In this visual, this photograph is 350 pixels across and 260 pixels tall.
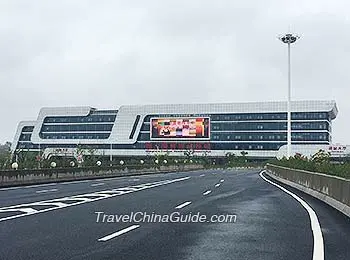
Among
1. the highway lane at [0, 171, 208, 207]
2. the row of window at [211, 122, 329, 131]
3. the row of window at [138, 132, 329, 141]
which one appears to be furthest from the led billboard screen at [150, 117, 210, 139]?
the highway lane at [0, 171, 208, 207]

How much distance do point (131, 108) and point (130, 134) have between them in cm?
913

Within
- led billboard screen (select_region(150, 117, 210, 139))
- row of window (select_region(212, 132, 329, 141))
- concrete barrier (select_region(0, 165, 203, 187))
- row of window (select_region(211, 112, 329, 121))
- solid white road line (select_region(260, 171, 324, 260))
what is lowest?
solid white road line (select_region(260, 171, 324, 260))

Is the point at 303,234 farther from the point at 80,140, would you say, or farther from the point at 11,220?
the point at 80,140

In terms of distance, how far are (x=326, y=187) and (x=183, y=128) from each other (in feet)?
490

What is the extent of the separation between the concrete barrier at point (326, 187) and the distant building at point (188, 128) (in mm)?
130737

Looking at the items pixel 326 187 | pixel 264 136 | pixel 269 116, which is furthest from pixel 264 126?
pixel 326 187

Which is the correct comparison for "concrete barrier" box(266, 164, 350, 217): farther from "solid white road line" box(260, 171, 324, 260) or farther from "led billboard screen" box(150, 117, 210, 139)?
"led billboard screen" box(150, 117, 210, 139)

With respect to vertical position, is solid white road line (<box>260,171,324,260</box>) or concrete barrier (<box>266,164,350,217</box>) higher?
concrete barrier (<box>266,164,350,217</box>)

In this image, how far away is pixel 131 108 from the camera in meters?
182

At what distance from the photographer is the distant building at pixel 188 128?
161 meters

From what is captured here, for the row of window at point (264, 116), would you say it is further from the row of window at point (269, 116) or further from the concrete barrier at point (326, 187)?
the concrete barrier at point (326, 187)

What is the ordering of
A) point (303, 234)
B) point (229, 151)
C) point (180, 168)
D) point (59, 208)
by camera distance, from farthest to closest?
point (229, 151) < point (180, 168) < point (59, 208) < point (303, 234)

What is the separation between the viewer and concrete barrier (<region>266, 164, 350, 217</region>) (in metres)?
16.4

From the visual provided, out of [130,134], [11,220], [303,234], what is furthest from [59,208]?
[130,134]
